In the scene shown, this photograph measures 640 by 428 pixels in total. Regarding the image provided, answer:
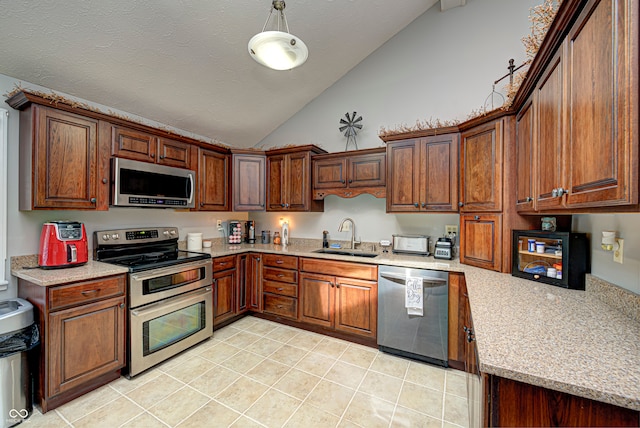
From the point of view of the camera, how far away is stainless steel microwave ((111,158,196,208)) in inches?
92.0

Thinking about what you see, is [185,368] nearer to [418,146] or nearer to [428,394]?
[428,394]

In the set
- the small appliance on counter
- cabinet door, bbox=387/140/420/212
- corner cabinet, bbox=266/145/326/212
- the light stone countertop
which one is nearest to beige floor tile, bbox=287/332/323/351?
corner cabinet, bbox=266/145/326/212

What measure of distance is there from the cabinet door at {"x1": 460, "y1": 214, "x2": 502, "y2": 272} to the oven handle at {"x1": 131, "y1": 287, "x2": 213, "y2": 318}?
2585 mm

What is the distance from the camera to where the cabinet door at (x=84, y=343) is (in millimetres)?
1782

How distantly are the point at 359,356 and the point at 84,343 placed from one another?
2.23 m

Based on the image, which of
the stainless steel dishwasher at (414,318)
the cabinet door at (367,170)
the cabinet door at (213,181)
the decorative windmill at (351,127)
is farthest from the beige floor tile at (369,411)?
the decorative windmill at (351,127)

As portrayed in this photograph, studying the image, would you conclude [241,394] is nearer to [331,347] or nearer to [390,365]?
[331,347]

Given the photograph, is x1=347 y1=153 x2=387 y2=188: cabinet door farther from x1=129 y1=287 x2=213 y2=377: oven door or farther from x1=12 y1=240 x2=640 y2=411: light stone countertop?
x1=129 y1=287 x2=213 y2=377: oven door

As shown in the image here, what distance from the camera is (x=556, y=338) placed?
1019mm

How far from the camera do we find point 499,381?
885 millimetres

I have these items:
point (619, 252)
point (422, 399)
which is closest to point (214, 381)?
point (422, 399)

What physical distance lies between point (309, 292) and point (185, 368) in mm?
1332

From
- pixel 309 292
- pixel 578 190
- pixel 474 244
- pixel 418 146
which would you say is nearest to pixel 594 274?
pixel 474 244

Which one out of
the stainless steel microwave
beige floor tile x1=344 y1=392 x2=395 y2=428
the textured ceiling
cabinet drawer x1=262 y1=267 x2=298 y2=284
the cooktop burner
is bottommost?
beige floor tile x1=344 y1=392 x2=395 y2=428
